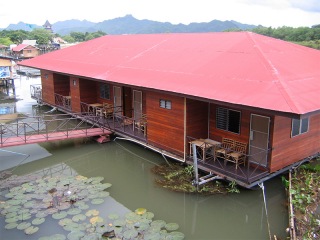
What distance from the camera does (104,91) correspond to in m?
16.6

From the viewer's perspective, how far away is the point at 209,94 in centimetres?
955

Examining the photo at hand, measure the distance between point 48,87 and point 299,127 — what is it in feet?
48.8

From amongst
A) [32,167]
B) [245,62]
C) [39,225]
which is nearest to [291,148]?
[245,62]

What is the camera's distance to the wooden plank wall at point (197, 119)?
35.0 feet

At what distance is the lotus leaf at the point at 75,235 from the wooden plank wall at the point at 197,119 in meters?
4.65

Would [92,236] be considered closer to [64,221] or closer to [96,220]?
[96,220]

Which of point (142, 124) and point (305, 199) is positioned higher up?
point (142, 124)

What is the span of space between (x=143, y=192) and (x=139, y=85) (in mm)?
3836

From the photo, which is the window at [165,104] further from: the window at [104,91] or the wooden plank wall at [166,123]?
the window at [104,91]

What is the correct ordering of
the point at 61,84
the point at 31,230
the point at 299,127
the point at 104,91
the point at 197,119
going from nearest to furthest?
the point at 31,230 < the point at 299,127 < the point at 197,119 < the point at 104,91 < the point at 61,84

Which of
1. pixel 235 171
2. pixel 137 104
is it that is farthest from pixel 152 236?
pixel 137 104

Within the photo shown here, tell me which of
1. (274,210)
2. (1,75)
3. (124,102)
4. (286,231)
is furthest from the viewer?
(1,75)

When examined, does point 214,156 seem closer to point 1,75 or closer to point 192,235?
point 192,235

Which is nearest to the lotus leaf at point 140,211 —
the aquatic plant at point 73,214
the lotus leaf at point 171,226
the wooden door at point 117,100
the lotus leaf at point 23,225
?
the aquatic plant at point 73,214
